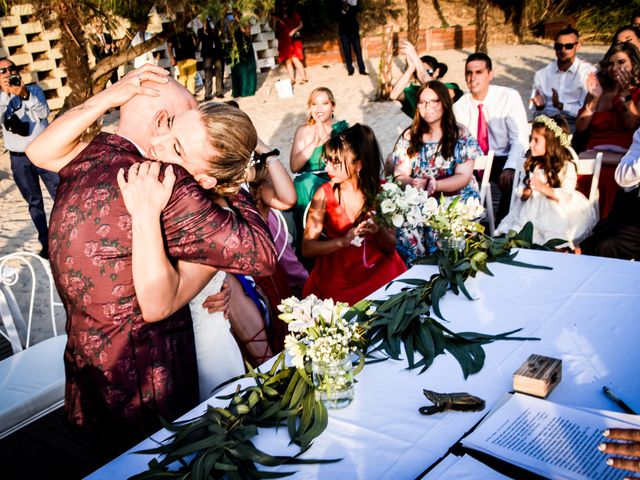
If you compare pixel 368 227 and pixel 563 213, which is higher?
pixel 368 227

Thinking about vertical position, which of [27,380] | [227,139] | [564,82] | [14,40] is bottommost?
[27,380]

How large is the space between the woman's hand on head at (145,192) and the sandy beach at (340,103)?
5887 millimetres

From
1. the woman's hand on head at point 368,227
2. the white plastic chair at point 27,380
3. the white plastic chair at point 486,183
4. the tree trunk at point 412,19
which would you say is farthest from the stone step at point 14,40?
the woman's hand on head at point 368,227

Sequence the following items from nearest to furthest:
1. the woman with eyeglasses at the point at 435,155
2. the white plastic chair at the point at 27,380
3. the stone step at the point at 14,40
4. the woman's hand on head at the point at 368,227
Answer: the white plastic chair at the point at 27,380, the woman's hand on head at the point at 368,227, the woman with eyeglasses at the point at 435,155, the stone step at the point at 14,40

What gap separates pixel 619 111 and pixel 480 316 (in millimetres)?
3818

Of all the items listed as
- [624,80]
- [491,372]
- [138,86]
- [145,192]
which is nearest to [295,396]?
[491,372]

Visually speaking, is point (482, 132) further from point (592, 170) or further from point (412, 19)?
point (412, 19)

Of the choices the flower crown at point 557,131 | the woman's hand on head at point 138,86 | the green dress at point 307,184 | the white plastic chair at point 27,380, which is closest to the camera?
the woman's hand on head at point 138,86

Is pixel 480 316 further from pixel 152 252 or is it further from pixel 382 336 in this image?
pixel 152 252

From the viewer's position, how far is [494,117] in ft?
18.4

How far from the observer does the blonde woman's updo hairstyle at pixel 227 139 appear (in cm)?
188

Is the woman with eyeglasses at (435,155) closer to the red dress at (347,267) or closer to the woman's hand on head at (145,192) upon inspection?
the red dress at (347,267)

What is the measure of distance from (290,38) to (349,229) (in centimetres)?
1108

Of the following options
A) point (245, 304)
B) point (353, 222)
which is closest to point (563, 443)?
point (245, 304)
